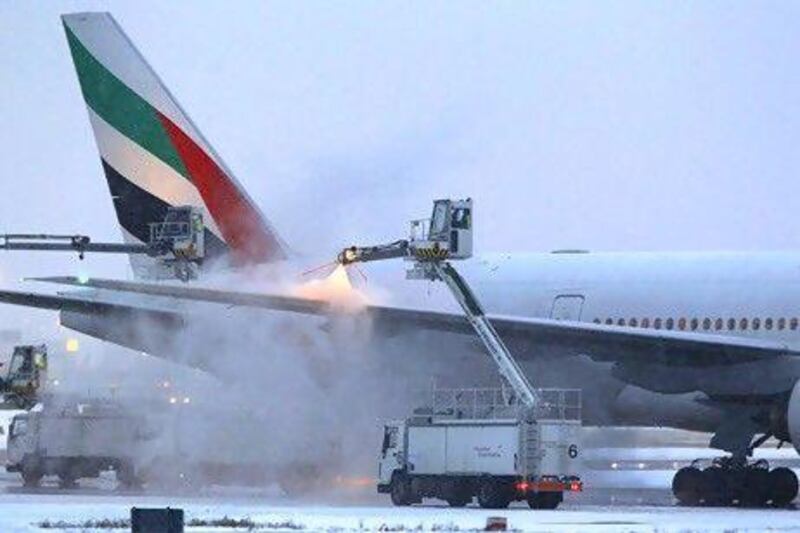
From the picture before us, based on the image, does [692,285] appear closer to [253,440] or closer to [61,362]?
[253,440]

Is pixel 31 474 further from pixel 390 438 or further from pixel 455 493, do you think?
pixel 455 493

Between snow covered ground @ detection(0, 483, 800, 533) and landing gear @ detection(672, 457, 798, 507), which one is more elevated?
landing gear @ detection(672, 457, 798, 507)

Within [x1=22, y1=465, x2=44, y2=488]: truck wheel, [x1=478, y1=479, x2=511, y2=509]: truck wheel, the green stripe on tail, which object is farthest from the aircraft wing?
[x1=22, y1=465, x2=44, y2=488]: truck wheel

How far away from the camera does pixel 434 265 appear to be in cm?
4269

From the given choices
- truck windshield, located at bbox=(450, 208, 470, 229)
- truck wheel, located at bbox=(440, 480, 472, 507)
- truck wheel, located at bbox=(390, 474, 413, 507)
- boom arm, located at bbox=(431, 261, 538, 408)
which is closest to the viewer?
truck wheel, located at bbox=(440, 480, 472, 507)

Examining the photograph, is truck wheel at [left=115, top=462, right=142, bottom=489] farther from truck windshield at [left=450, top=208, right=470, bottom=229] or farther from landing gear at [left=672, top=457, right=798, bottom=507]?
landing gear at [left=672, top=457, right=798, bottom=507]

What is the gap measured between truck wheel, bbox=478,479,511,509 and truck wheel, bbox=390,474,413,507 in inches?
83.2

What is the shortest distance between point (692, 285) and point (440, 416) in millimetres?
7181

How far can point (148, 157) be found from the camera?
51.6m

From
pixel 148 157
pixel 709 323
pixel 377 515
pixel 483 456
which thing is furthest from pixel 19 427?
pixel 377 515

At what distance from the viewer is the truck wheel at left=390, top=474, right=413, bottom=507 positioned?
138ft

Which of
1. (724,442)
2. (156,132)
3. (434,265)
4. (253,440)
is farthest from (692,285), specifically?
(156,132)

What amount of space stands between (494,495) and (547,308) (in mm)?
9001

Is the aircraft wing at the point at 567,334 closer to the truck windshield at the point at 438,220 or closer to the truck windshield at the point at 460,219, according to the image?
the truck windshield at the point at 438,220
